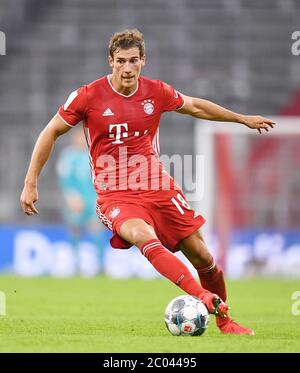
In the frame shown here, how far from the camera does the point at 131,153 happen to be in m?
7.18

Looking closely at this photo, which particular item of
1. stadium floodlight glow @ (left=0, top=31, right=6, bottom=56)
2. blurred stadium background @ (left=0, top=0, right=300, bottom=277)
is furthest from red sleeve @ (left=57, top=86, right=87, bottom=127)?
→ stadium floodlight glow @ (left=0, top=31, right=6, bottom=56)

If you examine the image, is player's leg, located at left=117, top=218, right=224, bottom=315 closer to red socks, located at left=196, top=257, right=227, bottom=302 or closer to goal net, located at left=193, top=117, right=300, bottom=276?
red socks, located at left=196, top=257, right=227, bottom=302

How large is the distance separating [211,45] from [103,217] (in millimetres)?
13619

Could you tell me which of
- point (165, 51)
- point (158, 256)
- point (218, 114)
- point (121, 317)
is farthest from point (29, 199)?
point (165, 51)

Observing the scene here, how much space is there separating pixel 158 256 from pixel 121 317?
1786 mm

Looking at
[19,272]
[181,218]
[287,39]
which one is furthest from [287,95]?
[181,218]

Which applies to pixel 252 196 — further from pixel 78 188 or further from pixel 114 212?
pixel 114 212

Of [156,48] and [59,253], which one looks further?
[156,48]

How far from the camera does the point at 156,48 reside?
65.7 feet

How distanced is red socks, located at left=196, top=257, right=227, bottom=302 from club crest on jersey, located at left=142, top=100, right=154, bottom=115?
122cm

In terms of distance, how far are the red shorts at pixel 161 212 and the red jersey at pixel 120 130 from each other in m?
0.09

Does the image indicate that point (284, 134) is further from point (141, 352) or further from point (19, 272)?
point (141, 352)
